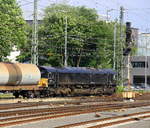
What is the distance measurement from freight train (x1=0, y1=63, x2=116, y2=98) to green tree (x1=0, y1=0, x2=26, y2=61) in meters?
15.6

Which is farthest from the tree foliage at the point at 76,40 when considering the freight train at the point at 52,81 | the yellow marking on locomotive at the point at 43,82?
the yellow marking on locomotive at the point at 43,82

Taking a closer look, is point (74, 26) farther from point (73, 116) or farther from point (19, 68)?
point (73, 116)

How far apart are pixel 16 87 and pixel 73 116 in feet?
52.6

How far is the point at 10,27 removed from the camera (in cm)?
6106

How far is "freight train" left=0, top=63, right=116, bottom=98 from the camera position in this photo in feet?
120

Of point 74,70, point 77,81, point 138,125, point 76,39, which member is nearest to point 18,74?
point 74,70

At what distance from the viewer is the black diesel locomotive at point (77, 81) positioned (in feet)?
141

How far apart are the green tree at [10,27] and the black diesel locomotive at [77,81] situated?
15.5 m

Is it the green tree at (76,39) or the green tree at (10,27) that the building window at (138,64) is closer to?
the green tree at (76,39)

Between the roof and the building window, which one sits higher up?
the building window

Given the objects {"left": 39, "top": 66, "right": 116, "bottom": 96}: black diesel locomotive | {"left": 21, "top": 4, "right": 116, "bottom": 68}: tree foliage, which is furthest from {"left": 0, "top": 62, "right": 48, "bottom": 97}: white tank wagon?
{"left": 21, "top": 4, "right": 116, "bottom": 68}: tree foliage

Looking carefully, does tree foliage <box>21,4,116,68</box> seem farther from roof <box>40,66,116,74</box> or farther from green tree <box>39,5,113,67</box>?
roof <box>40,66,116,74</box>

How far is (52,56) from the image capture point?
78.8 m

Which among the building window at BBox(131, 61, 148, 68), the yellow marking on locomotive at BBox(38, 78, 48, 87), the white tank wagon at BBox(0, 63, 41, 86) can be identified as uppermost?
the building window at BBox(131, 61, 148, 68)
